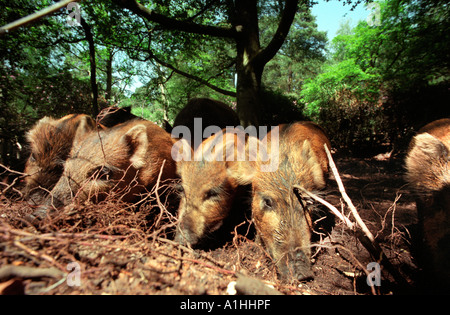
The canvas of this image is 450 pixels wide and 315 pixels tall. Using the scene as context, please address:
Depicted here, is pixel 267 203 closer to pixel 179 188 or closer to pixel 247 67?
pixel 179 188

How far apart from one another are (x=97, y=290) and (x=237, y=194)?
252cm

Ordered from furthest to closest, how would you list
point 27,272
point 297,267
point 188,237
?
1. point 188,237
2. point 297,267
3. point 27,272

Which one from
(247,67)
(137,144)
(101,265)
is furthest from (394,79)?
(101,265)

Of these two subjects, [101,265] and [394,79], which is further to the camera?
[394,79]

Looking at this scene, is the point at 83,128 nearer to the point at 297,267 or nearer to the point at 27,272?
the point at 27,272

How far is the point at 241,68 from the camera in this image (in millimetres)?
6633

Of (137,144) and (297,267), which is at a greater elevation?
(137,144)

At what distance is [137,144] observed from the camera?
363 cm

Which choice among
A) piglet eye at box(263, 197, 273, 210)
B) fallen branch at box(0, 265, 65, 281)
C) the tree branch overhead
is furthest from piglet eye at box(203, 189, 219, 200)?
the tree branch overhead

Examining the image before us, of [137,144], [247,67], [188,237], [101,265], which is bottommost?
[188,237]

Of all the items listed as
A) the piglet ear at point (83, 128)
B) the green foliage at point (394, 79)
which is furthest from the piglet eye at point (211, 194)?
the green foliage at point (394, 79)

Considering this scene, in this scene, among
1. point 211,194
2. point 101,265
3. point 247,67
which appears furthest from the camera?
point 247,67

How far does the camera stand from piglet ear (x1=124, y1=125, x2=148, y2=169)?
3.48 metres
